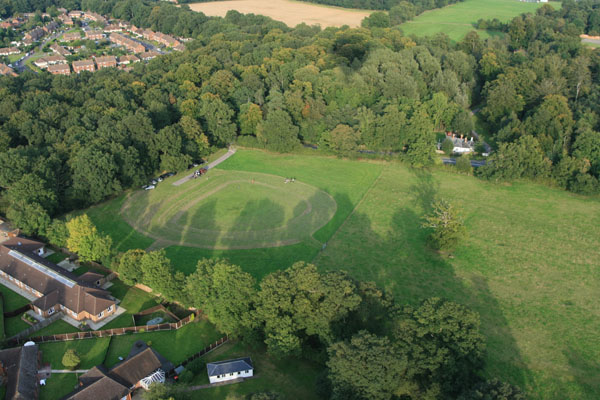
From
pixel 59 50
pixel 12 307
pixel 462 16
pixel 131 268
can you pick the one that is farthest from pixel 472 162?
pixel 59 50

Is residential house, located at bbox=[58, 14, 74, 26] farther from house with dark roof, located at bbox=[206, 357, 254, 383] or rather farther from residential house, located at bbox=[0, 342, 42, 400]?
house with dark roof, located at bbox=[206, 357, 254, 383]

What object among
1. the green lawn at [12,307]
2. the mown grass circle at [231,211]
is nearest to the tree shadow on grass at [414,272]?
the mown grass circle at [231,211]

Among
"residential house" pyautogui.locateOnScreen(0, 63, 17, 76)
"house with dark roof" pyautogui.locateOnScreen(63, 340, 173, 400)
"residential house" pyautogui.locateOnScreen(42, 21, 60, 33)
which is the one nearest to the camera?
"house with dark roof" pyautogui.locateOnScreen(63, 340, 173, 400)

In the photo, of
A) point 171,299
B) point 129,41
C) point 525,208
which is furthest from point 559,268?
point 129,41

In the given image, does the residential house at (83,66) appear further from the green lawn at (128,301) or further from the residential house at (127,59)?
the green lawn at (128,301)

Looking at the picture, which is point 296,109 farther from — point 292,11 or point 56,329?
point 292,11

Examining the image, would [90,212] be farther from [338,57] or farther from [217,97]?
[338,57]

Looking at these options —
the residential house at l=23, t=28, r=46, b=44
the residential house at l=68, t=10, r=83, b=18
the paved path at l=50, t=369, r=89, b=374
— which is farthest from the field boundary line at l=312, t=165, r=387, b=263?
the residential house at l=68, t=10, r=83, b=18
